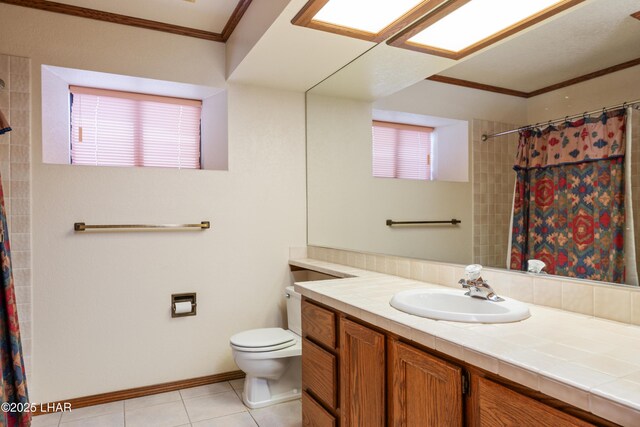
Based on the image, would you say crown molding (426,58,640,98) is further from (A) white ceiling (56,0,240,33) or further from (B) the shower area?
(A) white ceiling (56,0,240,33)

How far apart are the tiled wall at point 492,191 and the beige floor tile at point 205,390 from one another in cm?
190

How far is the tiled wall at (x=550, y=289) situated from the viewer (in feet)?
4.09

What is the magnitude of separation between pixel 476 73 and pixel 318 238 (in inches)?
66.0

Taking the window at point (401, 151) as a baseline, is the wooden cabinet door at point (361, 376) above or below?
below

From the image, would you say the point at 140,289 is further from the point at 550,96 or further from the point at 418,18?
the point at 550,96

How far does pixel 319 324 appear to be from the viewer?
1852mm

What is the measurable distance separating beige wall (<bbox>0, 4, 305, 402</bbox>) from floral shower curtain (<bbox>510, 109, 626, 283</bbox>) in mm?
1848

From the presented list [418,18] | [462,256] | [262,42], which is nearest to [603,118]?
[462,256]

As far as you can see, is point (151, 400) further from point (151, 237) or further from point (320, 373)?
point (320, 373)

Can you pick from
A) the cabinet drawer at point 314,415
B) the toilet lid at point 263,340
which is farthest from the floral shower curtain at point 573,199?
the toilet lid at point 263,340

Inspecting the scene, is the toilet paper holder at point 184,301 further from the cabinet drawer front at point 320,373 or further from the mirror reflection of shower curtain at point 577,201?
the mirror reflection of shower curtain at point 577,201

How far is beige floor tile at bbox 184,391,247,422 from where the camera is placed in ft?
7.72

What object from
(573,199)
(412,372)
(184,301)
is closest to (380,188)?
(573,199)

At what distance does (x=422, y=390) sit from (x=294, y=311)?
1556mm
